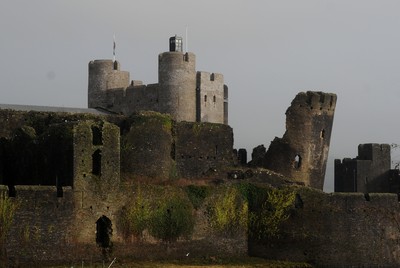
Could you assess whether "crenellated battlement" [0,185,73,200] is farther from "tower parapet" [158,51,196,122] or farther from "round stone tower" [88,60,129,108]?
"round stone tower" [88,60,129,108]

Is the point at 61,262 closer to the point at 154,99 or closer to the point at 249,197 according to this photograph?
the point at 249,197

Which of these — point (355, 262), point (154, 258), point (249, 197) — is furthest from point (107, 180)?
point (355, 262)

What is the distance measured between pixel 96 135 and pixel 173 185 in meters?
5.17

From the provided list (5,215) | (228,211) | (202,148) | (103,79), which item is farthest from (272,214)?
(103,79)

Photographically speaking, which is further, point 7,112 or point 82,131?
point 7,112

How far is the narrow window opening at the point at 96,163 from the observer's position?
47.7 m

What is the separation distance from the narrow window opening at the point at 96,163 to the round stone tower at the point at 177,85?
15.0 meters

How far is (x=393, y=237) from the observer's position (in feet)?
174

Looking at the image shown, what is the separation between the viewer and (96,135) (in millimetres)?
48344

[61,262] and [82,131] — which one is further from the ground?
[82,131]

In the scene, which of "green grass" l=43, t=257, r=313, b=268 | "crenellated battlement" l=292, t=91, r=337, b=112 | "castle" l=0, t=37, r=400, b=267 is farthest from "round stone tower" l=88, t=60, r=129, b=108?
"green grass" l=43, t=257, r=313, b=268

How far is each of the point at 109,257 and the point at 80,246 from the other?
5.15ft

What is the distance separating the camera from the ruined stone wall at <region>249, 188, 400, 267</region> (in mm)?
51469

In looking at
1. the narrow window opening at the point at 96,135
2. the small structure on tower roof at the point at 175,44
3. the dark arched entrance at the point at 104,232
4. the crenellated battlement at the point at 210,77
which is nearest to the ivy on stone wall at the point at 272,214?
the dark arched entrance at the point at 104,232
